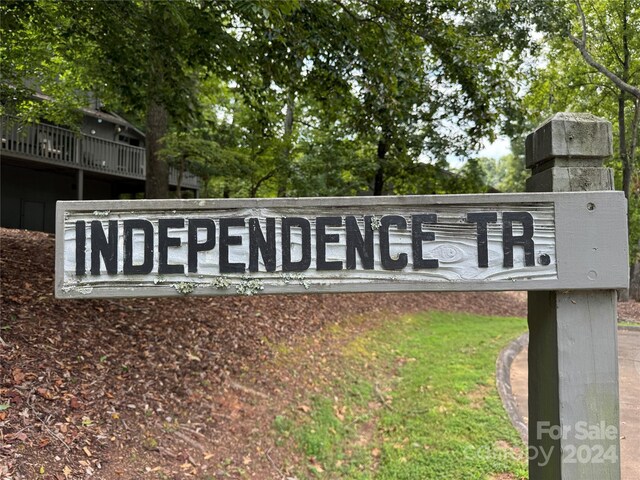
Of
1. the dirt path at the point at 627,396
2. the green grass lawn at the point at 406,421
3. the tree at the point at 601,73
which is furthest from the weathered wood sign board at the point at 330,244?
the tree at the point at 601,73

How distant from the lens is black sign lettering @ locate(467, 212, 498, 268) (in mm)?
1792

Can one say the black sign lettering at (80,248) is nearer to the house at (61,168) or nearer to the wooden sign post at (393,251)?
the wooden sign post at (393,251)

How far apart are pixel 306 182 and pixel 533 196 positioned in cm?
1026

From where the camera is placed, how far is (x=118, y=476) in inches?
129

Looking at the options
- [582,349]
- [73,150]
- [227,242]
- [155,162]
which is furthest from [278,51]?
[73,150]

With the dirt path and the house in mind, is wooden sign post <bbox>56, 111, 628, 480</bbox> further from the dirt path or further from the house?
the house

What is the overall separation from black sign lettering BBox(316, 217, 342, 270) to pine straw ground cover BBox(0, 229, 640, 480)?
252 centimetres

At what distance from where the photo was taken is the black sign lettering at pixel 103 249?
1771 mm

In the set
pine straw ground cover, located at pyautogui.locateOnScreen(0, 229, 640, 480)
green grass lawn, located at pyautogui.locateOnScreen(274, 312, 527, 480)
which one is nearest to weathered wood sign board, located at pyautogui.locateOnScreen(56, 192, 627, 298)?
pine straw ground cover, located at pyautogui.locateOnScreen(0, 229, 640, 480)

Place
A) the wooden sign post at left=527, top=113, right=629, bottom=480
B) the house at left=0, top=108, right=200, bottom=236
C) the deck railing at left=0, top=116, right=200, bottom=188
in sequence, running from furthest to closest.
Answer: the house at left=0, top=108, right=200, bottom=236, the deck railing at left=0, top=116, right=200, bottom=188, the wooden sign post at left=527, top=113, right=629, bottom=480

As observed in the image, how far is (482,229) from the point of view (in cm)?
180

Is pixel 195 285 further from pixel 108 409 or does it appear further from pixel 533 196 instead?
pixel 108 409

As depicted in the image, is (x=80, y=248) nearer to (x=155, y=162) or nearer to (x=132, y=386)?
(x=132, y=386)

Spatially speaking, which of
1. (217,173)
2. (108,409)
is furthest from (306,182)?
(108,409)
